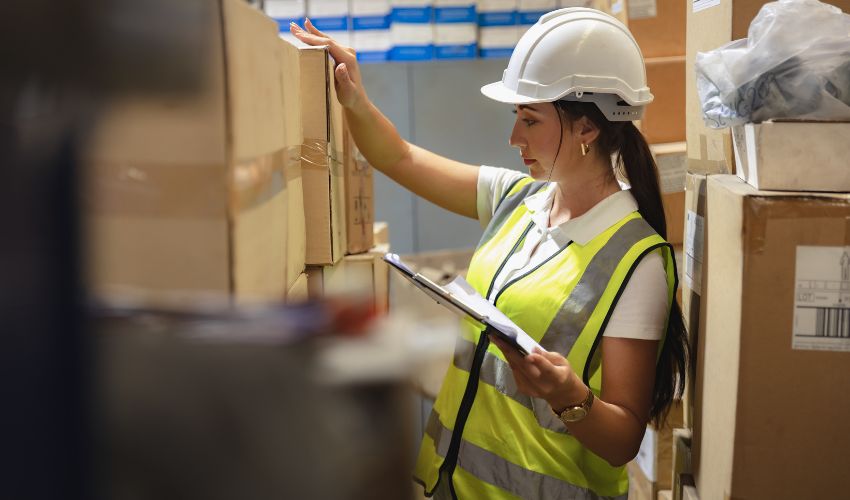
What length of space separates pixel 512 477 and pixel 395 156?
716 millimetres

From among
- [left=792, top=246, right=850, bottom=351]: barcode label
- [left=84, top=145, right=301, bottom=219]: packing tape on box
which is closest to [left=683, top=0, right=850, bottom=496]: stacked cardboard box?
[left=792, top=246, right=850, bottom=351]: barcode label

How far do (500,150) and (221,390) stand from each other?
3.28m

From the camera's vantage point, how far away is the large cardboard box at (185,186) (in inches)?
15.6

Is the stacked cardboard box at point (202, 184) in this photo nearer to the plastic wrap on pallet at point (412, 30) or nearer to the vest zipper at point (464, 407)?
the vest zipper at point (464, 407)

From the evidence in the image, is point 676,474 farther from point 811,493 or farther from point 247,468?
point 247,468

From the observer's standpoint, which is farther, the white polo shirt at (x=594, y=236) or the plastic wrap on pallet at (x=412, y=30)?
the plastic wrap on pallet at (x=412, y=30)

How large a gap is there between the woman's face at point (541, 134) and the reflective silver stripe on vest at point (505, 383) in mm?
382

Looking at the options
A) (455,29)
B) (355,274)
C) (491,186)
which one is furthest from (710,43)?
(455,29)

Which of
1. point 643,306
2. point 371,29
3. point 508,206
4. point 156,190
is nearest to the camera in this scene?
point 156,190

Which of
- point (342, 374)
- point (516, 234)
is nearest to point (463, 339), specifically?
point (516, 234)

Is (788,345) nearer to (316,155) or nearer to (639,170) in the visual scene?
(639,170)

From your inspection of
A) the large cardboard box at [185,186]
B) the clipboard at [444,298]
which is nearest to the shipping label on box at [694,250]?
the clipboard at [444,298]

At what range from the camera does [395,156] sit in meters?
1.68

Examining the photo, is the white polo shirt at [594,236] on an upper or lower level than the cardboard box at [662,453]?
upper
